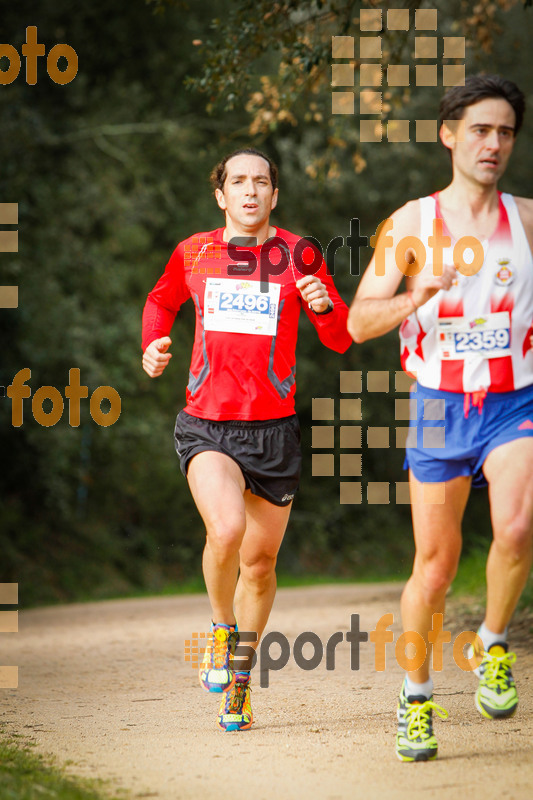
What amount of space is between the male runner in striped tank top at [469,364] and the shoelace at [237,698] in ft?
3.53

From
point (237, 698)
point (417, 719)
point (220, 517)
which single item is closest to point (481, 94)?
point (220, 517)

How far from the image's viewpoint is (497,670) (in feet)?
13.6

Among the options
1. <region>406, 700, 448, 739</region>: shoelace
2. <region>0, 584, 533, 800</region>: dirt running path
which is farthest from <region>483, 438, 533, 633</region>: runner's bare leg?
<region>0, 584, 533, 800</region>: dirt running path

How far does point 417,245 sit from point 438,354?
17.3 inches

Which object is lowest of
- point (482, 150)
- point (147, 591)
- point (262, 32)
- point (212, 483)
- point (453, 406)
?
point (147, 591)

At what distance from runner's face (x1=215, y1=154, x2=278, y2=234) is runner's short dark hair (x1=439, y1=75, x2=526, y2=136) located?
4.02 feet

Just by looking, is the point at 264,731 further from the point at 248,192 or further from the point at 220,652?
the point at 248,192

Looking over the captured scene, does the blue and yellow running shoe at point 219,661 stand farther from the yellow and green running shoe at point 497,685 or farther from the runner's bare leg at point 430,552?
the yellow and green running shoe at point 497,685

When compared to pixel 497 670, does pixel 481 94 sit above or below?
above

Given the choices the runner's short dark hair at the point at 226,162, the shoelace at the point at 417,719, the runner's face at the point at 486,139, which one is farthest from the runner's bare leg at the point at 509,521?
the runner's short dark hair at the point at 226,162

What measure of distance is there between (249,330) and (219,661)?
156 cm

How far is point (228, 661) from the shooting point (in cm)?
487

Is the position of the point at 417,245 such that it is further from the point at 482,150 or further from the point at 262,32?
the point at 262,32

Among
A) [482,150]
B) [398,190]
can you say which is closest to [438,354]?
[482,150]
